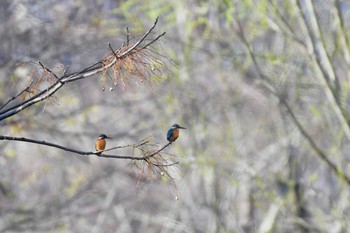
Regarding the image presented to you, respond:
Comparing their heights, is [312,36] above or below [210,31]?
below

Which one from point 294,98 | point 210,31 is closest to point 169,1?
point 210,31

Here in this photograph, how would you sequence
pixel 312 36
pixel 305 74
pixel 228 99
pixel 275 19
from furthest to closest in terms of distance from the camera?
pixel 228 99 < pixel 305 74 < pixel 275 19 < pixel 312 36

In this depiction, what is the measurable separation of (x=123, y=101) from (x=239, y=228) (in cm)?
231

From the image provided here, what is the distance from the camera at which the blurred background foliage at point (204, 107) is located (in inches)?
287

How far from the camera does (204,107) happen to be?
10.3m

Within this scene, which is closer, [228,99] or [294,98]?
[294,98]

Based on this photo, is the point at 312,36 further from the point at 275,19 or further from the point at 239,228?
the point at 239,228

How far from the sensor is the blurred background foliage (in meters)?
7.30

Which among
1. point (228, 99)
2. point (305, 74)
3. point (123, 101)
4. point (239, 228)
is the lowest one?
point (239, 228)

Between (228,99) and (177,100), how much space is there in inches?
36.0

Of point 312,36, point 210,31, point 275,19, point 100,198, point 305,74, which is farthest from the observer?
point 100,198

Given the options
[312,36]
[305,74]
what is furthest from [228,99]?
[312,36]

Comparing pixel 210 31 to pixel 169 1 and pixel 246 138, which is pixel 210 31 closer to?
pixel 169 1

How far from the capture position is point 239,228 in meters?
9.59
